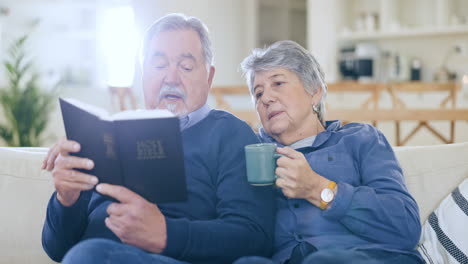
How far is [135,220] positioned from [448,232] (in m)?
0.90

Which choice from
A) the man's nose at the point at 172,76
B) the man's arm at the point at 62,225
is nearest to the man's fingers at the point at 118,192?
the man's arm at the point at 62,225

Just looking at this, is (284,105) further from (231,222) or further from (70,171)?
(70,171)

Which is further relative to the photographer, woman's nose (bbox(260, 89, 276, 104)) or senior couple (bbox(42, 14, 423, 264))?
woman's nose (bbox(260, 89, 276, 104))

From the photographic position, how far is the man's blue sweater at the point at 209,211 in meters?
1.35

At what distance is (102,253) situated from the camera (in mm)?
1214

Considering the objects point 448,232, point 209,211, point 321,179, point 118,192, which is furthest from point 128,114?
point 448,232

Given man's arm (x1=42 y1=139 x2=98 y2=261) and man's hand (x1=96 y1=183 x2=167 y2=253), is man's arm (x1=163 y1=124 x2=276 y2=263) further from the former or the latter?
man's arm (x1=42 y1=139 x2=98 y2=261)

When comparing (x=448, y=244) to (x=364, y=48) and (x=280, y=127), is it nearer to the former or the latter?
(x=280, y=127)

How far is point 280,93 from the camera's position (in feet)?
5.65

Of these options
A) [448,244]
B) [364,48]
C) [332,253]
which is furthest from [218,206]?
[364,48]

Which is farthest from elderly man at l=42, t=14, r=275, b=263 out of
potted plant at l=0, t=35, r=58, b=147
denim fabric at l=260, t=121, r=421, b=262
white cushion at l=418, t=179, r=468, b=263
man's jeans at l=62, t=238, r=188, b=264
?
potted plant at l=0, t=35, r=58, b=147

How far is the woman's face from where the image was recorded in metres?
1.71

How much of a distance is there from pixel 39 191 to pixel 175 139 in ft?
2.91

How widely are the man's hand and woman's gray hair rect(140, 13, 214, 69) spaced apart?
551 millimetres
